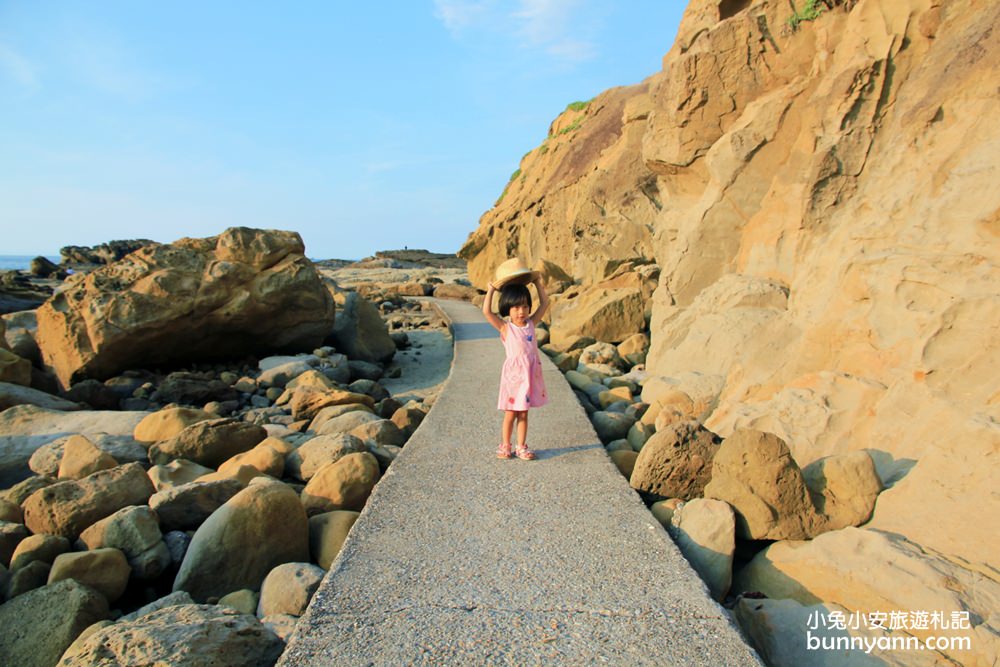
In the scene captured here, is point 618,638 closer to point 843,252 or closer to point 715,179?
point 843,252

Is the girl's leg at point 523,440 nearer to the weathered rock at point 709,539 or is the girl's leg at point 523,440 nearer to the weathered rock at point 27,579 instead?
the weathered rock at point 709,539

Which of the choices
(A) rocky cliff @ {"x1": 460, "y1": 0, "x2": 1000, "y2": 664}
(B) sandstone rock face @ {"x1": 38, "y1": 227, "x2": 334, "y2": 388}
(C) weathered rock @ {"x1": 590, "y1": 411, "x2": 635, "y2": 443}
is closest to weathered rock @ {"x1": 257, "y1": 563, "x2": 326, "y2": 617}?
(A) rocky cliff @ {"x1": 460, "y1": 0, "x2": 1000, "y2": 664}

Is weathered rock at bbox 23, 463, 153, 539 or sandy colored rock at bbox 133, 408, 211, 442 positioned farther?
sandy colored rock at bbox 133, 408, 211, 442

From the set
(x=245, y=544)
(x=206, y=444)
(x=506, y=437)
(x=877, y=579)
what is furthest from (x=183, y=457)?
(x=877, y=579)

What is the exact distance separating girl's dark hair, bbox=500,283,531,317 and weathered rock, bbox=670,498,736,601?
5.37 ft

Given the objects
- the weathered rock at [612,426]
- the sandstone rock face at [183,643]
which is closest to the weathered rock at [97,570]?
the sandstone rock face at [183,643]

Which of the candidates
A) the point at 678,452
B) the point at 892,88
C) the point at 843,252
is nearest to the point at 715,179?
the point at 892,88

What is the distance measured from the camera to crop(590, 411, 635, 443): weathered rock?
488 cm

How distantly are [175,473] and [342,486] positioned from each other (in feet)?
4.63

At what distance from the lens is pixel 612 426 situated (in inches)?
194

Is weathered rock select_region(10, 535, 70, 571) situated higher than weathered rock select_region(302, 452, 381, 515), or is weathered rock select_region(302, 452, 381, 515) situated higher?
weathered rock select_region(302, 452, 381, 515)

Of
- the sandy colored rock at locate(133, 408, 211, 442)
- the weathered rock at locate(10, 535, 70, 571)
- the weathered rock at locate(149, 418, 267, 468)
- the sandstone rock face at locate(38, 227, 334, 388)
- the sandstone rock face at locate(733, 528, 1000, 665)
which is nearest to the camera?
the sandstone rock face at locate(733, 528, 1000, 665)

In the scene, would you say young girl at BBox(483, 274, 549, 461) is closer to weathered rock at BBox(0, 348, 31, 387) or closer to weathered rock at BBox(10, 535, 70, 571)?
weathered rock at BBox(10, 535, 70, 571)

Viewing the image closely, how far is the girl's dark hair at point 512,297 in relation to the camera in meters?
3.98
